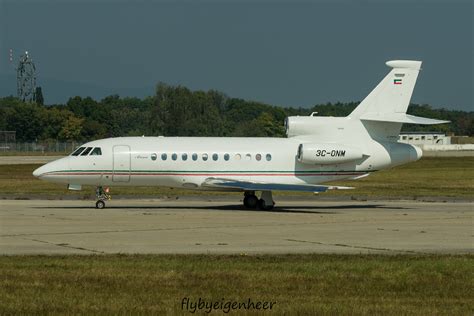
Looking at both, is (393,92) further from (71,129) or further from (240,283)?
(71,129)

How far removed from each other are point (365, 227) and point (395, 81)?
1082 cm

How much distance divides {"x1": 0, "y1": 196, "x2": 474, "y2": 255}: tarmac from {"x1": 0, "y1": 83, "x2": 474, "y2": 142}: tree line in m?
46.4

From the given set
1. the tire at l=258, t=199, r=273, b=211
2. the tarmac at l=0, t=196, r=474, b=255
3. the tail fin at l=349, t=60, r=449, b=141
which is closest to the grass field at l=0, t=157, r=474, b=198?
the tarmac at l=0, t=196, r=474, b=255

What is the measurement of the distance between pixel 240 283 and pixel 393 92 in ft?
71.2

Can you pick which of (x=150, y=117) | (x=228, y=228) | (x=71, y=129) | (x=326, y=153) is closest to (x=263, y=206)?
(x=326, y=153)

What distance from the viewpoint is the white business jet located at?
3316 centimetres

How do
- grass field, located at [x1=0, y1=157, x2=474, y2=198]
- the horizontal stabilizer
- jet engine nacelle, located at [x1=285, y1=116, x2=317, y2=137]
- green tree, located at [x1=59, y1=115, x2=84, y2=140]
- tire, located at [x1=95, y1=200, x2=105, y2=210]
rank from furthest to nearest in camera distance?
green tree, located at [x1=59, y1=115, x2=84, y2=140] → grass field, located at [x1=0, y1=157, x2=474, y2=198] → jet engine nacelle, located at [x1=285, y1=116, x2=317, y2=137] → the horizontal stabilizer → tire, located at [x1=95, y1=200, x2=105, y2=210]

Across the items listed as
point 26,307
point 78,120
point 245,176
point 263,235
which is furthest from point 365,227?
point 78,120

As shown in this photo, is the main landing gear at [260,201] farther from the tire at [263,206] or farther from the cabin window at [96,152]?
the cabin window at [96,152]

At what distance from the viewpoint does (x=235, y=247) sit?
20.6m

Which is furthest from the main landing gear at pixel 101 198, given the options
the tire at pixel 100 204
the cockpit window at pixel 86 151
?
the cockpit window at pixel 86 151

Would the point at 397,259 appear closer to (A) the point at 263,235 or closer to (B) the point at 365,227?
(A) the point at 263,235

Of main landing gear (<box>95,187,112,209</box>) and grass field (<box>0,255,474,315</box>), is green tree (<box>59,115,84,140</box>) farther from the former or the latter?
grass field (<box>0,255,474,315</box>)

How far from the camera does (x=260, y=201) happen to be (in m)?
33.8
